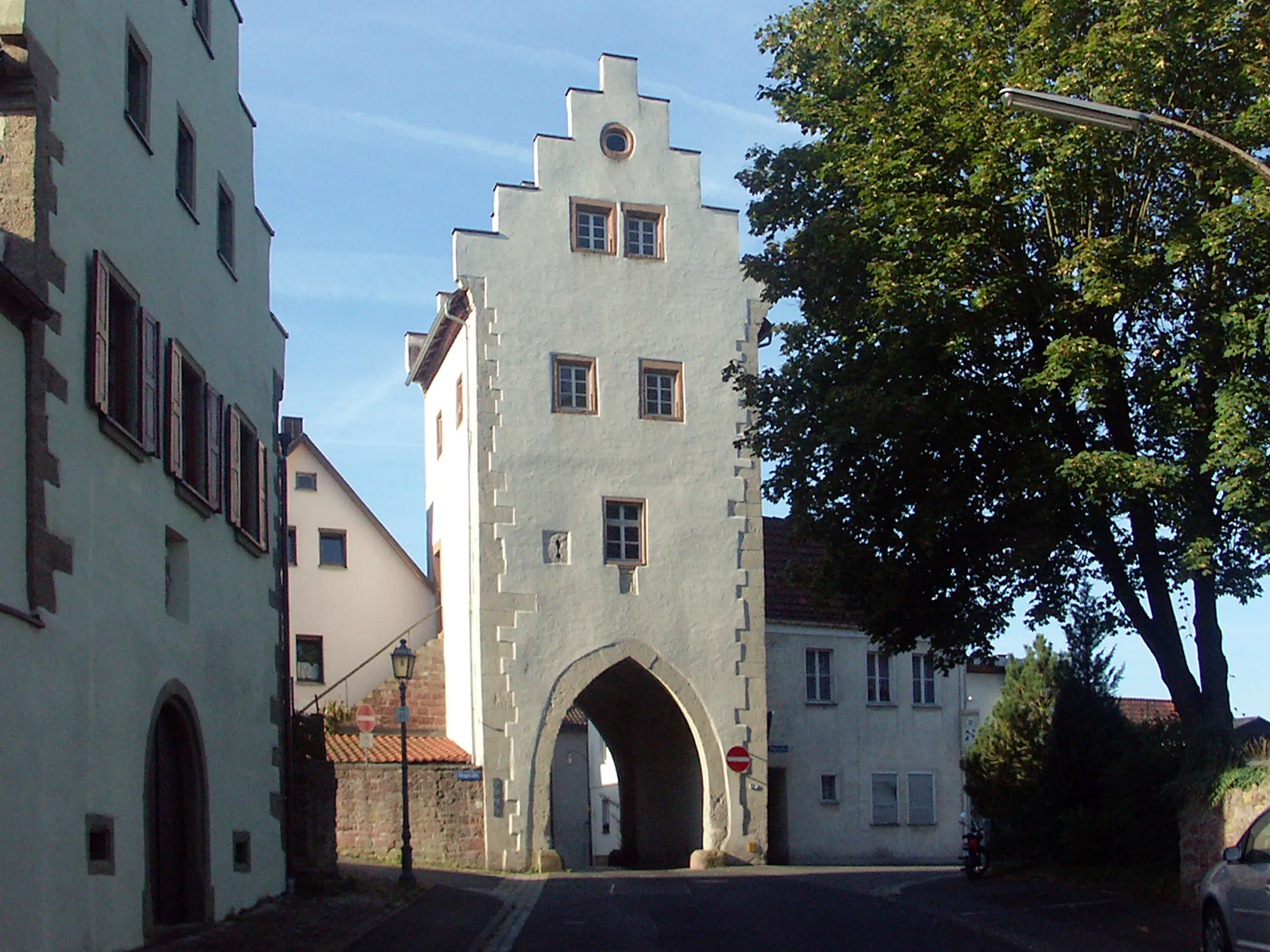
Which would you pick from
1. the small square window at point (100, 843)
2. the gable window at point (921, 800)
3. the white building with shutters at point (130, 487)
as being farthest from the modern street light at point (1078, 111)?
the gable window at point (921, 800)

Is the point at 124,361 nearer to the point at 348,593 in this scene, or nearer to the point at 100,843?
the point at 100,843

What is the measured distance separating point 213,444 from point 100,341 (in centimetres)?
465

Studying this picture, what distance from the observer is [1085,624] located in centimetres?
2364

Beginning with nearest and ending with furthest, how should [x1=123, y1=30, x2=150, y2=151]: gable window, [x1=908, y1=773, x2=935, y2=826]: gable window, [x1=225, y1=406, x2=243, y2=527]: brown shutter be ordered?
[x1=123, y1=30, x2=150, y2=151]: gable window, [x1=225, y1=406, x2=243, y2=527]: brown shutter, [x1=908, y1=773, x2=935, y2=826]: gable window

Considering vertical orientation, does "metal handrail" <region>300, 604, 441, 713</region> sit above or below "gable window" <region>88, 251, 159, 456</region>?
below

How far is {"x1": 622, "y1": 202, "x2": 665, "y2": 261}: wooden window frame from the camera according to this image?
35.5 m

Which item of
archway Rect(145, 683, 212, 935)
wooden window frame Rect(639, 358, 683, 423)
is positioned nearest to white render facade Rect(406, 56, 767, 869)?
wooden window frame Rect(639, 358, 683, 423)

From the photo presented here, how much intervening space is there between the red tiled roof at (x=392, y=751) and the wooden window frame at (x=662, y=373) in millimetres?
8183

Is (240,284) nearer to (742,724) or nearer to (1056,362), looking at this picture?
(1056,362)

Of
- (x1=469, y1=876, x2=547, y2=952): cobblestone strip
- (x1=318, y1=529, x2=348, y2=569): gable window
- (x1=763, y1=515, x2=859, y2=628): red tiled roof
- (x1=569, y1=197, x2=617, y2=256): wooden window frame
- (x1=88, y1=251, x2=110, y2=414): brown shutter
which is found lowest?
(x1=469, y1=876, x2=547, y2=952): cobblestone strip

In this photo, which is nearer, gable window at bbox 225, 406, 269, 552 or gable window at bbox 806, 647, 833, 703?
gable window at bbox 225, 406, 269, 552

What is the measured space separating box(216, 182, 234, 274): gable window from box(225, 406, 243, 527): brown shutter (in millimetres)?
1858

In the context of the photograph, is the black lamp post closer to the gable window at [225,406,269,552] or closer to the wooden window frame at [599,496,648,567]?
the gable window at [225,406,269,552]

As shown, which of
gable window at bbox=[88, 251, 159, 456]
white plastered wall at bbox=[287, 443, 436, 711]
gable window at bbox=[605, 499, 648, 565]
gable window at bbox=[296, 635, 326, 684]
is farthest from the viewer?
white plastered wall at bbox=[287, 443, 436, 711]
